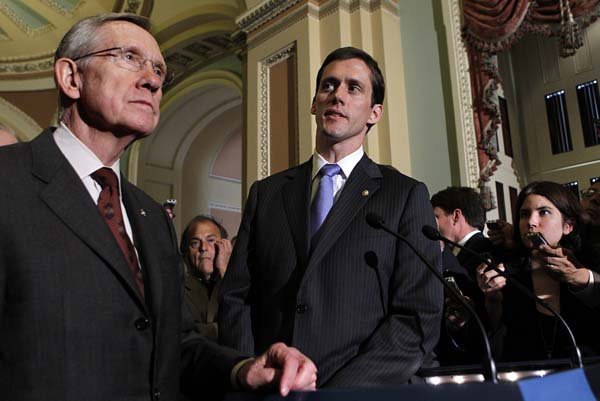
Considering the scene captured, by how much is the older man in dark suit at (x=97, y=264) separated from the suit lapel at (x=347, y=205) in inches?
14.4

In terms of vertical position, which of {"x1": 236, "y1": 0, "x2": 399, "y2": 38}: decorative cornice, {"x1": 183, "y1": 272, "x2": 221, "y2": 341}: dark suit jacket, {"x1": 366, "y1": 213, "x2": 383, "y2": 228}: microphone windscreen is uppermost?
{"x1": 236, "y1": 0, "x2": 399, "y2": 38}: decorative cornice

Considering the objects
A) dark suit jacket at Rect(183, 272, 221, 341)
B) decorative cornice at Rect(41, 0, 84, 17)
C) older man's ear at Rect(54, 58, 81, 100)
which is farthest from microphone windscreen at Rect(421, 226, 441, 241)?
decorative cornice at Rect(41, 0, 84, 17)

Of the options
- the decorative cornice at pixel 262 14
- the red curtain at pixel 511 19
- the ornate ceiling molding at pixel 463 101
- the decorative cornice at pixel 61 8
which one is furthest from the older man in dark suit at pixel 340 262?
the decorative cornice at pixel 61 8

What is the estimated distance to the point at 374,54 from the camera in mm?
4547

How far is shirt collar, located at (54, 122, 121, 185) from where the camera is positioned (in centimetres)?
108

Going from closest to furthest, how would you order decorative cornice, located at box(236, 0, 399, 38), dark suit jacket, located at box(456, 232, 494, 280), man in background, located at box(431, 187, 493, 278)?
dark suit jacket, located at box(456, 232, 494, 280)
man in background, located at box(431, 187, 493, 278)
decorative cornice, located at box(236, 0, 399, 38)

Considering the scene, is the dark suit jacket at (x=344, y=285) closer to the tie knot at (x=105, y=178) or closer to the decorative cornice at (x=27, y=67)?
the tie knot at (x=105, y=178)

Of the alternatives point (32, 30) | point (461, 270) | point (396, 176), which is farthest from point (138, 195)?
point (32, 30)

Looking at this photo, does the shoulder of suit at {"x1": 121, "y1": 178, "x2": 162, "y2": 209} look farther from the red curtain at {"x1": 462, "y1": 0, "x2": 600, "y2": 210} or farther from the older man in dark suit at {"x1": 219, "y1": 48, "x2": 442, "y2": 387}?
the red curtain at {"x1": 462, "y1": 0, "x2": 600, "y2": 210}

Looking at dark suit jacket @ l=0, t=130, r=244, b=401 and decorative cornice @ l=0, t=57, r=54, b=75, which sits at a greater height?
decorative cornice @ l=0, t=57, r=54, b=75

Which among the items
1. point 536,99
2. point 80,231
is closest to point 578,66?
point 536,99

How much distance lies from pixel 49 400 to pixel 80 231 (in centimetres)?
27

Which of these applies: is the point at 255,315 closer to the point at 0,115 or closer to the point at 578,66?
the point at 578,66

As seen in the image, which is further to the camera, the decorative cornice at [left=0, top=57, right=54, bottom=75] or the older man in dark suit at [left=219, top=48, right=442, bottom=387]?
the decorative cornice at [left=0, top=57, right=54, bottom=75]
